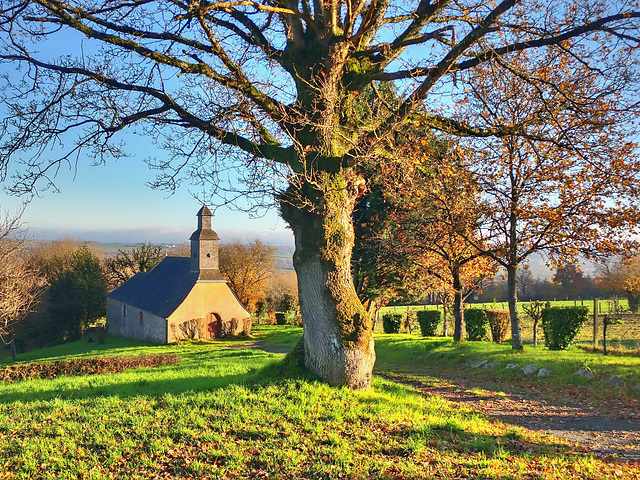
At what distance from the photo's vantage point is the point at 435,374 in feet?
47.8

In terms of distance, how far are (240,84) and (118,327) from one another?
1749 inches

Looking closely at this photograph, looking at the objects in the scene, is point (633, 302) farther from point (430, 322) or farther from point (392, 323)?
point (430, 322)

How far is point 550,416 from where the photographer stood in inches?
362

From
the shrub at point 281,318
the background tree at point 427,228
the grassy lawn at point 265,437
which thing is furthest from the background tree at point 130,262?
the grassy lawn at point 265,437

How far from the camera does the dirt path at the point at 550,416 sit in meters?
7.18

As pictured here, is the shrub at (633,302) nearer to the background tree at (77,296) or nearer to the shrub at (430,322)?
the shrub at (430,322)

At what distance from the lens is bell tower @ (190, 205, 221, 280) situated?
39.2 metres

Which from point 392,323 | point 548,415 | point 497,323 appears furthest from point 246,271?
point 548,415

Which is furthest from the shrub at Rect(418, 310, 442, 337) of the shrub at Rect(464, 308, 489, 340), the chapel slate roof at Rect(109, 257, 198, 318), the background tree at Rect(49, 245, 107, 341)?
the background tree at Rect(49, 245, 107, 341)

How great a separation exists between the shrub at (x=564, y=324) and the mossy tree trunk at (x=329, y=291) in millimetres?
10991

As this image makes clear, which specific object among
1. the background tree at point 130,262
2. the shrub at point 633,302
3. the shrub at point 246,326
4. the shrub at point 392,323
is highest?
the background tree at point 130,262

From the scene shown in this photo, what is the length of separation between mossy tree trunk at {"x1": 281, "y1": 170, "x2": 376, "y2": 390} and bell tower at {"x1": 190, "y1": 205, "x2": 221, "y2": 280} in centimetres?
3223

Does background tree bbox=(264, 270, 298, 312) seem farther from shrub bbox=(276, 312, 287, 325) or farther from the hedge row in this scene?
the hedge row

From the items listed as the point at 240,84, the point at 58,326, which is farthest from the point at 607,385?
the point at 58,326
